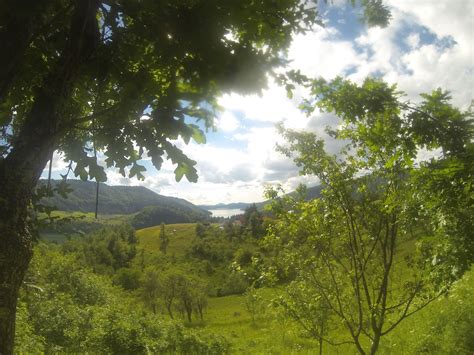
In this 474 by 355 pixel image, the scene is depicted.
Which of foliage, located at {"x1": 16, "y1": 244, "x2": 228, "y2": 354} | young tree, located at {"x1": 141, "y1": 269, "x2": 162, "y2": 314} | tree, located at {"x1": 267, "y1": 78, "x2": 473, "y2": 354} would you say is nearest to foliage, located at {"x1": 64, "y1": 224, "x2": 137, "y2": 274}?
young tree, located at {"x1": 141, "y1": 269, "x2": 162, "y2": 314}

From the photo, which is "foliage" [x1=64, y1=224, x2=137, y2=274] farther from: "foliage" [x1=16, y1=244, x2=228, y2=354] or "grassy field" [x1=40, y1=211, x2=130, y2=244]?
"grassy field" [x1=40, y1=211, x2=130, y2=244]

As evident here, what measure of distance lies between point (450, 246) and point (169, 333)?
61.0 feet

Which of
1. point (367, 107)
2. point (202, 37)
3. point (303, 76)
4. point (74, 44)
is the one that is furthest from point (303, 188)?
point (74, 44)

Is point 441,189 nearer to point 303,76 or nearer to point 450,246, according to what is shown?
point 450,246

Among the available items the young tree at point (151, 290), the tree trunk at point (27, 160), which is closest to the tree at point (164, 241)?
the young tree at point (151, 290)

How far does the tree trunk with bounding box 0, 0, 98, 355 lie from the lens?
9.71ft

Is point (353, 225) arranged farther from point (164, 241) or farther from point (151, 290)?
point (164, 241)

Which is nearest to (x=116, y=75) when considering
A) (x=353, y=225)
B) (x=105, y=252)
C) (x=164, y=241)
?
(x=353, y=225)

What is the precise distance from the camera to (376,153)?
705 centimetres

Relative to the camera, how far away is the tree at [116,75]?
323 centimetres

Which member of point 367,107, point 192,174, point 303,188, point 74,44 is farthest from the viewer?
point 303,188

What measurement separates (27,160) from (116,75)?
167 centimetres

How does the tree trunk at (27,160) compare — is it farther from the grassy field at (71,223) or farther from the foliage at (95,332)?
the foliage at (95,332)

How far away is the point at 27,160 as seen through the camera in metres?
3.27
